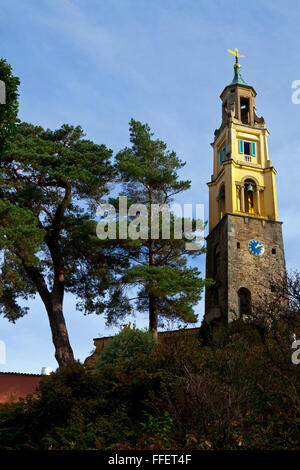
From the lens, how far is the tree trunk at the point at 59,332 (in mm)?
18391

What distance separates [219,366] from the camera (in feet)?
34.7

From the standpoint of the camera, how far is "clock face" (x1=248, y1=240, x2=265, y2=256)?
27105 millimetres

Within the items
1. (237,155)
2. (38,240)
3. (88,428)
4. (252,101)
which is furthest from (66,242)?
(252,101)

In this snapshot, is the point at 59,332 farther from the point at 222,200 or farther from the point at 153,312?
the point at 222,200

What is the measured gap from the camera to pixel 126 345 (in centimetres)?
1359

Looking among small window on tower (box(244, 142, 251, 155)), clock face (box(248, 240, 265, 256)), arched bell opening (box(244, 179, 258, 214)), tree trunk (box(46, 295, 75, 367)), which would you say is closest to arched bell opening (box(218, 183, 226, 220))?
arched bell opening (box(244, 179, 258, 214))

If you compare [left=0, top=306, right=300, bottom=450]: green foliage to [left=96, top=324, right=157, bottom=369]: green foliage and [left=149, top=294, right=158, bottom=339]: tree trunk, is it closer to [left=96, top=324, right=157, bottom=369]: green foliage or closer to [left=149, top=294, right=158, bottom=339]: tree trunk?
[left=96, top=324, right=157, bottom=369]: green foliage

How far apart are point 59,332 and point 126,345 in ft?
20.2

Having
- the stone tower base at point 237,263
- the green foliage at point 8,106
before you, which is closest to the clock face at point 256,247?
the stone tower base at point 237,263

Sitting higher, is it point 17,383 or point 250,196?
point 250,196

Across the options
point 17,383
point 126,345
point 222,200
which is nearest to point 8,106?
point 126,345

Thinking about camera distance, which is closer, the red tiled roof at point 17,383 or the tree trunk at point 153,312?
the red tiled roof at point 17,383

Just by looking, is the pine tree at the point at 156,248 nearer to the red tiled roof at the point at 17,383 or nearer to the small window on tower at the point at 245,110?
the red tiled roof at the point at 17,383
